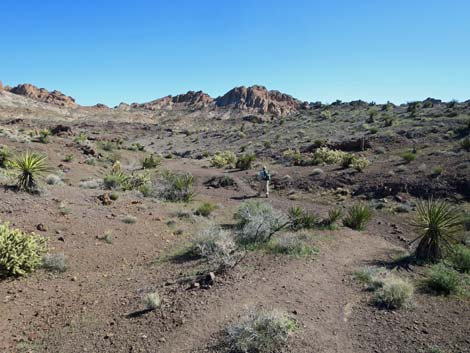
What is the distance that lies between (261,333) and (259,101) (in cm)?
10099

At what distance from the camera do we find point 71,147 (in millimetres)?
26938

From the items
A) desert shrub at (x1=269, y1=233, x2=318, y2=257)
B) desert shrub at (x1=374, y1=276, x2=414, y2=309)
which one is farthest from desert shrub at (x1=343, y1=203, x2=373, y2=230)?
desert shrub at (x1=374, y1=276, x2=414, y2=309)

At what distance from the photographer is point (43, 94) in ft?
350

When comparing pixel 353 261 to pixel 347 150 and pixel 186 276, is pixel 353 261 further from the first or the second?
pixel 347 150

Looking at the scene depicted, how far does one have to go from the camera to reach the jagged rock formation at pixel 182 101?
113 meters

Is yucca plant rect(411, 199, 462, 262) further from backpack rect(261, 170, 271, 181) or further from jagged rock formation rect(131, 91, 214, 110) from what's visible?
jagged rock formation rect(131, 91, 214, 110)

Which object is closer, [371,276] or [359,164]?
[371,276]

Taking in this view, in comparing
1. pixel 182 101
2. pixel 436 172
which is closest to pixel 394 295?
pixel 436 172

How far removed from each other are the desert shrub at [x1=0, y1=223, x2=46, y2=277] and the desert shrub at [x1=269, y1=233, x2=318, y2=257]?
5.58 metres

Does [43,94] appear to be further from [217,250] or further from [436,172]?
[217,250]

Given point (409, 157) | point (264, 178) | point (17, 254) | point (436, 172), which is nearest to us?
point (17, 254)

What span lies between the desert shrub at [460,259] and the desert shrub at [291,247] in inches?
128

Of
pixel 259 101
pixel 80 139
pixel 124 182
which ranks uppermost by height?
pixel 259 101

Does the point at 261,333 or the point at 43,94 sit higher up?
the point at 43,94
